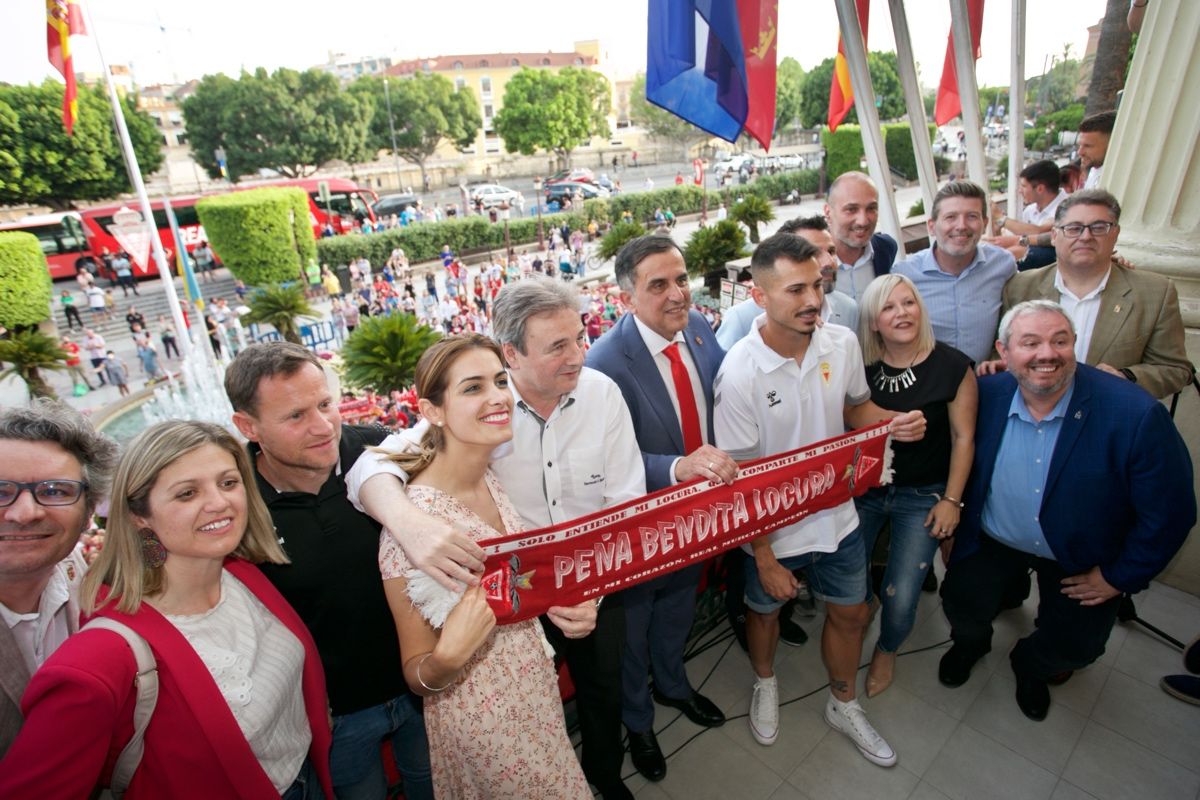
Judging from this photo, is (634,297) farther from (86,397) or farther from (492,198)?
(492,198)

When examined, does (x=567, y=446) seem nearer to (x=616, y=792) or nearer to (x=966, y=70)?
(x=616, y=792)

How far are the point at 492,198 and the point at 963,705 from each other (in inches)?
1651

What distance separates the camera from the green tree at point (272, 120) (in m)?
38.3

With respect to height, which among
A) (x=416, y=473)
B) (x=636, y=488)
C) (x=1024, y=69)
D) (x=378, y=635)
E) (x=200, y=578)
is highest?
(x=1024, y=69)

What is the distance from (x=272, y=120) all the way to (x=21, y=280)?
24064 millimetres

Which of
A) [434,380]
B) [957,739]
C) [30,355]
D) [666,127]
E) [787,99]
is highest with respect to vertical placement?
[787,99]

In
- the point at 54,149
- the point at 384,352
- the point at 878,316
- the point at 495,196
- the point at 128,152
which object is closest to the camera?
the point at 878,316

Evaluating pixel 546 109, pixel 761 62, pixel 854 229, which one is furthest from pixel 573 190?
pixel 854 229

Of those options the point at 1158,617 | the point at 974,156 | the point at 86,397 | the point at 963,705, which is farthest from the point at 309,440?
the point at 86,397

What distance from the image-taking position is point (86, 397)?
52.5ft

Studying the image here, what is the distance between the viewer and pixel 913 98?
27.6 feet

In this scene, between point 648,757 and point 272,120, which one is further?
point 272,120

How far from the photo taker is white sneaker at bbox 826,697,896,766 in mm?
2900

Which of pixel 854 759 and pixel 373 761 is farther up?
pixel 373 761
